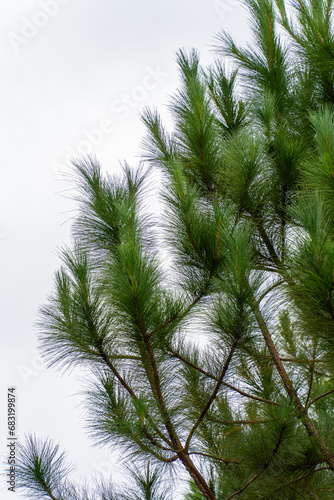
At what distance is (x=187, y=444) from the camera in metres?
2.77

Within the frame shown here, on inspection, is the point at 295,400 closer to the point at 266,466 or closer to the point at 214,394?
the point at 266,466

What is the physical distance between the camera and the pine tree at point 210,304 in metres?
2.58


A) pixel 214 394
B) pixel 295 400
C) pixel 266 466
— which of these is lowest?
pixel 266 466

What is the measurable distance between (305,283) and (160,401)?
3.01 ft

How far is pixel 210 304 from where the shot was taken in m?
2.91

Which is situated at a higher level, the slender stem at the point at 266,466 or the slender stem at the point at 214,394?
the slender stem at the point at 214,394

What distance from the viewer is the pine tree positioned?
2.58 metres

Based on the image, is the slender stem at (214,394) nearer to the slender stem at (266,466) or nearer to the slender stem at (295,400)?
the slender stem at (295,400)

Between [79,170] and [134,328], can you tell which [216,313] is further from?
[79,170]

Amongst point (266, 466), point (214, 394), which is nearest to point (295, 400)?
point (266, 466)

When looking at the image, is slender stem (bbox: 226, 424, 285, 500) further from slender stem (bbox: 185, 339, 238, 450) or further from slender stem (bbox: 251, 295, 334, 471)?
slender stem (bbox: 185, 339, 238, 450)

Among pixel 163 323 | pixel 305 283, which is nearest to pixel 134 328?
pixel 163 323

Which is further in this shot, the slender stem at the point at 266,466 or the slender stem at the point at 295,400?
the slender stem at the point at 295,400

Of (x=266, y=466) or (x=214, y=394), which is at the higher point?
(x=214, y=394)
